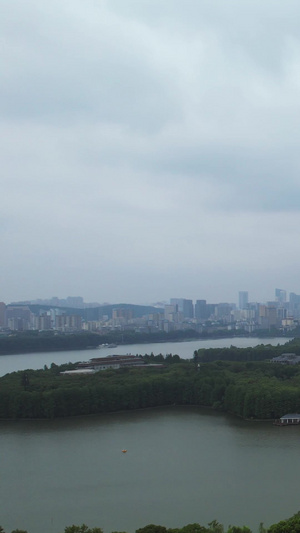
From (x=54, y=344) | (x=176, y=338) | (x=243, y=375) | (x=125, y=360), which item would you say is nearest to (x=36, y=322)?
(x=176, y=338)

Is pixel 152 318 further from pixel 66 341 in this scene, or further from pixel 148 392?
pixel 148 392

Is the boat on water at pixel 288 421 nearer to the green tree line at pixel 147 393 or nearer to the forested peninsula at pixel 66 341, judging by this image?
the green tree line at pixel 147 393

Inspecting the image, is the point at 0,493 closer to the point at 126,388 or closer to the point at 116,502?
Answer: the point at 116,502

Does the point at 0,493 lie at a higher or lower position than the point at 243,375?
lower

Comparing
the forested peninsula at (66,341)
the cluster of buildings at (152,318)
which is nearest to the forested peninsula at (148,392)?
the forested peninsula at (66,341)

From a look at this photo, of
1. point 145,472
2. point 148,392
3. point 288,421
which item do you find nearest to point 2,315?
point 148,392
